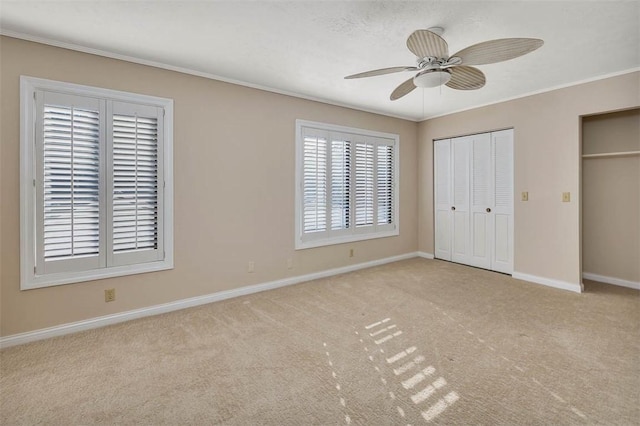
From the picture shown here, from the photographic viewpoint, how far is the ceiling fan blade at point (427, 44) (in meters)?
1.94

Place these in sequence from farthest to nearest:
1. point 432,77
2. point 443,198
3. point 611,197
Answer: point 443,198 → point 611,197 → point 432,77

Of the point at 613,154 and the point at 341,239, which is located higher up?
the point at 613,154

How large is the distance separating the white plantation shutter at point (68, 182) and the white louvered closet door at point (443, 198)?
483cm

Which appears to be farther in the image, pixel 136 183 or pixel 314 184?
pixel 314 184

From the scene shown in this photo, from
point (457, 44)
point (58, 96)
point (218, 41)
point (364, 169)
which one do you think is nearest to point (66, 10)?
point (58, 96)

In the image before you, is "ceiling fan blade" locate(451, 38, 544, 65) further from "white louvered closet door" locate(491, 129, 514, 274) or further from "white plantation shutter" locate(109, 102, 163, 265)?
"white plantation shutter" locate(109, 102, 163, 265)

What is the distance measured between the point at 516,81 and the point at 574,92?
75 centimetres

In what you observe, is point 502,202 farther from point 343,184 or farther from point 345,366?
point 345,366

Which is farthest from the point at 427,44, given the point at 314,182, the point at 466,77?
the point at 314,182

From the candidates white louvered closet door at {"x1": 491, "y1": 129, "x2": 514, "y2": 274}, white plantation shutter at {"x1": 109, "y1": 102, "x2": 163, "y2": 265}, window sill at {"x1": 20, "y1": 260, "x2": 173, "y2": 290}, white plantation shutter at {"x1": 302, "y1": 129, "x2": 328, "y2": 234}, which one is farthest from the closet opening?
window sill at {"x1": 20, "y1": 260, "x2": 173, "y2": 290}

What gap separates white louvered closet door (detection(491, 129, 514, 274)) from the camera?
4473mm

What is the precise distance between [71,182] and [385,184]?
4163mm

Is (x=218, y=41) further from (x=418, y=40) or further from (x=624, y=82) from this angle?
(x=624, y=82)

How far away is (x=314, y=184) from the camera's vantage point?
434 centimetres
